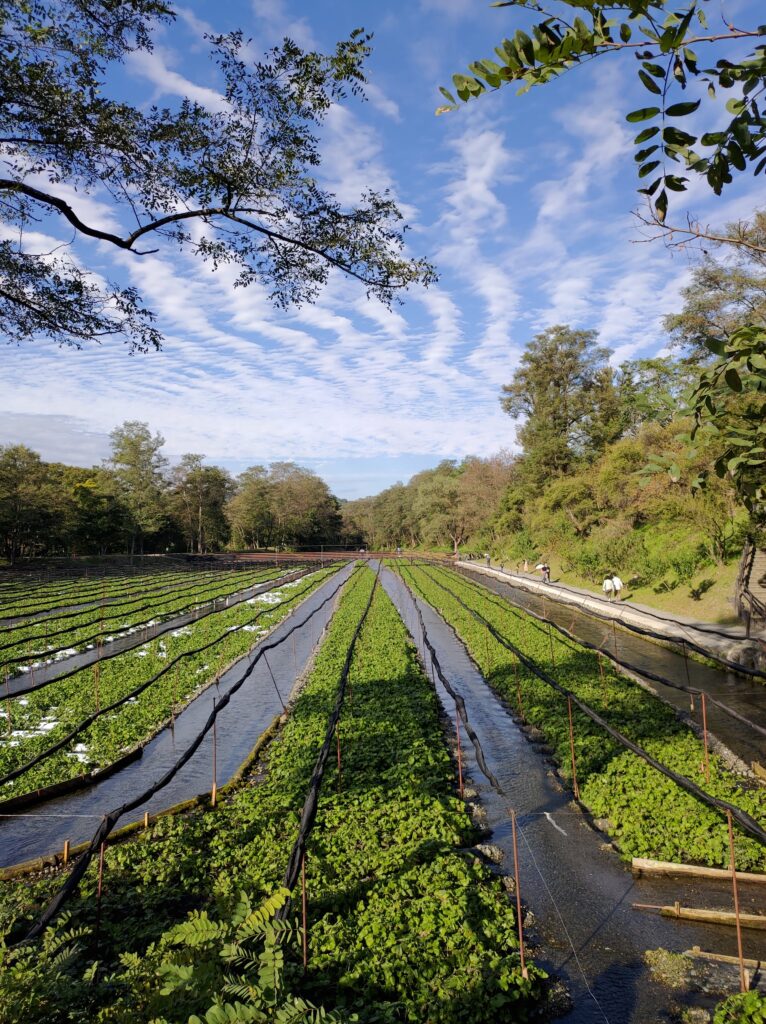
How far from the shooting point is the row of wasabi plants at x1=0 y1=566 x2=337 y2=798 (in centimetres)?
1012

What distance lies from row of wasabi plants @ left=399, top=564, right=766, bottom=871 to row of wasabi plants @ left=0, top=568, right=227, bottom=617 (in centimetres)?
2023

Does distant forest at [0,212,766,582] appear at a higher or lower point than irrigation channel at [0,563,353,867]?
higher

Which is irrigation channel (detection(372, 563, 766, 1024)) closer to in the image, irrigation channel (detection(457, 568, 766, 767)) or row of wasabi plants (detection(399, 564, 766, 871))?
row of wasabi plants (detection(399, 564, 766, 871))

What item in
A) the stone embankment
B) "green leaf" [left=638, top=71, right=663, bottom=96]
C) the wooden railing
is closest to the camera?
"green leaf" [left=638, top=71, right=663, bottom=96]

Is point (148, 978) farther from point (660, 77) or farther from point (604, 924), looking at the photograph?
point (660, 77)

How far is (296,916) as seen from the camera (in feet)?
18.0

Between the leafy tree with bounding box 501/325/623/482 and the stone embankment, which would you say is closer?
the stone embankment

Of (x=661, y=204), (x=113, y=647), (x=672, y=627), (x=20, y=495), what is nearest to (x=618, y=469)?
(x=672, y=627)

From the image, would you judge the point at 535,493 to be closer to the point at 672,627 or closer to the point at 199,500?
the point at 672,627

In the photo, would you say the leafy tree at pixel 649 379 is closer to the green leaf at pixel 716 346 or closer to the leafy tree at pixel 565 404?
the leafy tree at pixel 565 404

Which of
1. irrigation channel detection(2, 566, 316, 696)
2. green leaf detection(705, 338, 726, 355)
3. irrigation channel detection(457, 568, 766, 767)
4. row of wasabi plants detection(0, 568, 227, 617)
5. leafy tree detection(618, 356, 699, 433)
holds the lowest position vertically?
irrigation channel detection(2, 566, 316, 696)

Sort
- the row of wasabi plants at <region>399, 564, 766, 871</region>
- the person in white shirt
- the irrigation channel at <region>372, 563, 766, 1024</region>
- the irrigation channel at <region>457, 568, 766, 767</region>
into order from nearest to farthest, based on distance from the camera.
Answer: the irrigation channel at <region>372, 563, 766, 1024</region> < the row of wasabi plants at <region>399, 564, 766, 871</region> < the irrigation channel at <region>457, 568, 766, 767</region> < the person in white shirt

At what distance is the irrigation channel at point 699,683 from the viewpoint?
1026cm

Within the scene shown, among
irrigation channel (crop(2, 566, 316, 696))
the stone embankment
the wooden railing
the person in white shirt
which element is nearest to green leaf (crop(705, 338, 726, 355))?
the stone embankment
